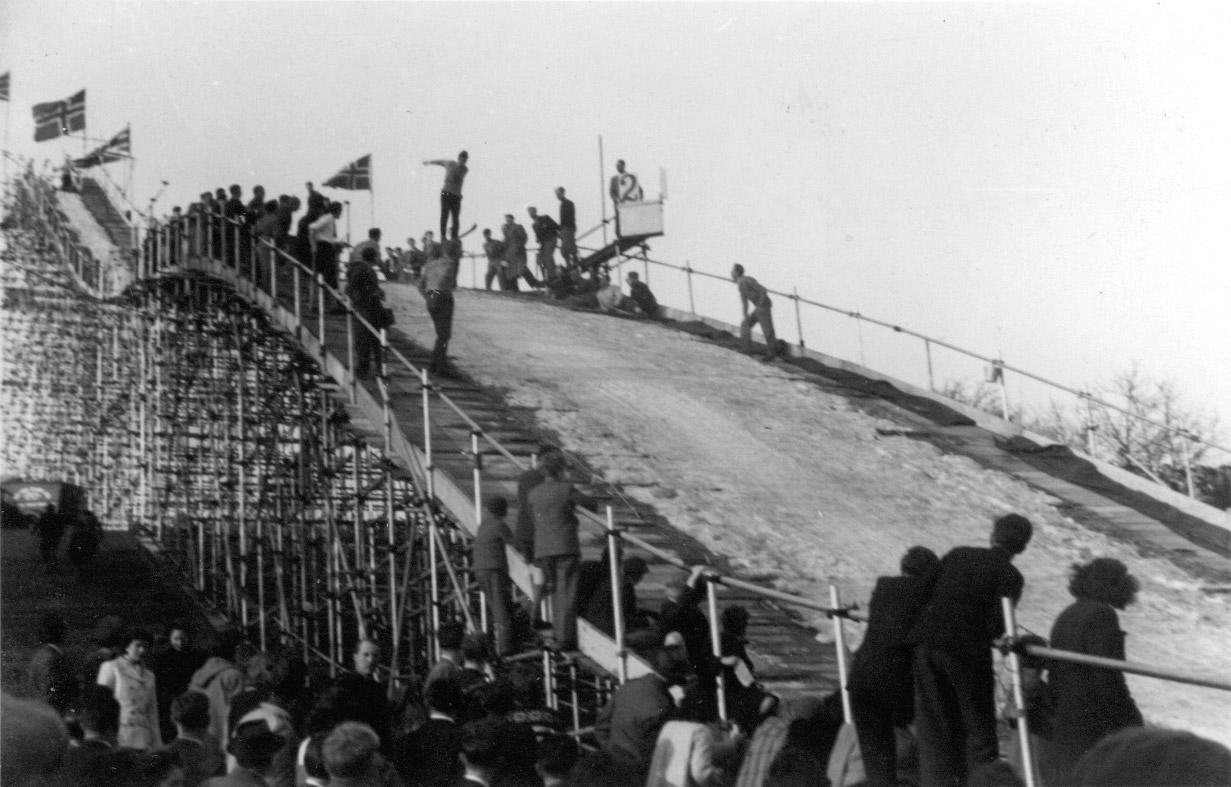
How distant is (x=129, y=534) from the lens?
93.5 ft

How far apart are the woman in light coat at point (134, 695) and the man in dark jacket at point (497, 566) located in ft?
8.94

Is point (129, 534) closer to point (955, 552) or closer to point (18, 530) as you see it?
point (18, 530)

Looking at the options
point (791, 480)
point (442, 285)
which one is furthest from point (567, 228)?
point (791, 480)

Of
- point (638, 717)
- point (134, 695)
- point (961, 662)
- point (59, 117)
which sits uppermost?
point (59, 117)

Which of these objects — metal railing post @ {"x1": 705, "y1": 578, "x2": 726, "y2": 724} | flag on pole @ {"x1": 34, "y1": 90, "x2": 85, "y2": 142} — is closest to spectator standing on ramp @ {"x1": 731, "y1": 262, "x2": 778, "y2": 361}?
metal railing post @ {"x1": 705, "y1": 578, "x2": 726, "y2": 724}

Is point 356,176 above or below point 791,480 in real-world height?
above

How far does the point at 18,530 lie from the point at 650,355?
12.1 m

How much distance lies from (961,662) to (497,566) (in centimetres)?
541

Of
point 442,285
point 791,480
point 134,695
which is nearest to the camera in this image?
point 134,695

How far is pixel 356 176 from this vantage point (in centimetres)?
3042

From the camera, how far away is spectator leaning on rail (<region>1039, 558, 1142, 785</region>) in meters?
7.08

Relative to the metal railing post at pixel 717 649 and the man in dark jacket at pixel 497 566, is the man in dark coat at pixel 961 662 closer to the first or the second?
the metal railing post at pixel 717 649

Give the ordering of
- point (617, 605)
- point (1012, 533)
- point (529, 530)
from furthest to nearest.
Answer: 1. point (529, 530)
2. point (617, 605)
3. point (1012, 533)

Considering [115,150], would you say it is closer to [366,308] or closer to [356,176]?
[356,176]
